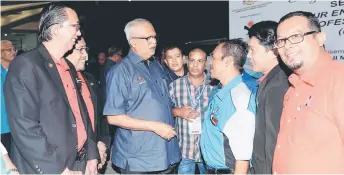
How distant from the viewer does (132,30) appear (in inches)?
109

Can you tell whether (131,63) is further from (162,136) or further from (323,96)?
(323,96)

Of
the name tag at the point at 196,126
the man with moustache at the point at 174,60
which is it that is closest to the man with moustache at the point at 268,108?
the name tag at the point at 196,126

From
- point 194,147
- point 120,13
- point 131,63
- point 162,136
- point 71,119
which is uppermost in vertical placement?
point 120,13

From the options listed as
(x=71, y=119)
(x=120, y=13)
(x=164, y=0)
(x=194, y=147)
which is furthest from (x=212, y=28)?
(x=71, y=119)

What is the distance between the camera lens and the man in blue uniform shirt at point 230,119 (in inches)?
80.2

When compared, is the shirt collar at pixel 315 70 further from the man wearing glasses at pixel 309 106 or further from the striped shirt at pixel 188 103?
the striped shirt at pixel 188 103

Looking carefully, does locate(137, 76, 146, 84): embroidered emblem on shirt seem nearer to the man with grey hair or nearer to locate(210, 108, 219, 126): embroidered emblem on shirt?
the man with grey hair

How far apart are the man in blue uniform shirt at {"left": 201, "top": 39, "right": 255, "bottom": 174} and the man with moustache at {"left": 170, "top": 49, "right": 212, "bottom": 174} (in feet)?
2.77

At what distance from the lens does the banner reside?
11.4ft

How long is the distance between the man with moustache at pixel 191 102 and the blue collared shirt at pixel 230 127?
861 millimetres

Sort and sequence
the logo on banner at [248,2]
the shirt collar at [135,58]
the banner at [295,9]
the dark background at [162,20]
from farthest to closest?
1. the dark background at [162,20]
2. the logo on banner at [248,2]
3. the banner at [295,9]
4. the shirt collar at [135,58]

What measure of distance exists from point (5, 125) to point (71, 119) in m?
2.01

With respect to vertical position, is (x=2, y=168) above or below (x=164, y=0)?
below

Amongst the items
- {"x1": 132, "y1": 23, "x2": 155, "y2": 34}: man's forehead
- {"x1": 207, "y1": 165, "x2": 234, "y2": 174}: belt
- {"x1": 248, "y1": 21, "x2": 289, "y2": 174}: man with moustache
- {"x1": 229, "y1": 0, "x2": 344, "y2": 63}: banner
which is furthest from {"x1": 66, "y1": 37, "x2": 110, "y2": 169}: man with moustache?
{"x1": 229, "y1": 0, "x2": 344, "y2": 63}: banner
